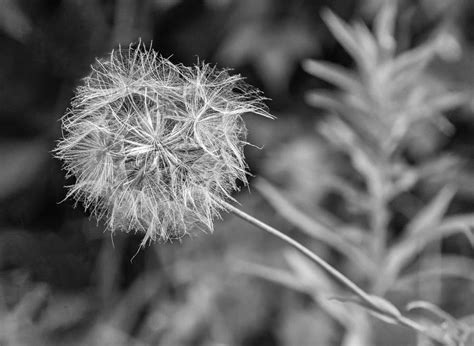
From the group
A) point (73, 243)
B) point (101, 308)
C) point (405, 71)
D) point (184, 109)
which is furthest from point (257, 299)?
point (184, 109)

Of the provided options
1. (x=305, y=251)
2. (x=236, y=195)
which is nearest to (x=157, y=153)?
(x=305, y=251)

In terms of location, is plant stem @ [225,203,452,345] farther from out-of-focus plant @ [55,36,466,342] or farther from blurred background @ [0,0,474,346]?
blurred background @ [0,0,474,346]

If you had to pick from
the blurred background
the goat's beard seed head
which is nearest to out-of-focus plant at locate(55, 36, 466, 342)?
the goat's beard seed head

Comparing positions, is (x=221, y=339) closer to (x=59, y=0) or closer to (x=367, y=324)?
(x=367, y=324)

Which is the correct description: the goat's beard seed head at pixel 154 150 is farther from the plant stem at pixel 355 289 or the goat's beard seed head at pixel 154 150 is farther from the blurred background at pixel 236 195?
the blurred background at pixel 236 195

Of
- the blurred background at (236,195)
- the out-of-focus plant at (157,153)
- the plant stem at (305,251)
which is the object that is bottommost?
the plant stem at (305,251)

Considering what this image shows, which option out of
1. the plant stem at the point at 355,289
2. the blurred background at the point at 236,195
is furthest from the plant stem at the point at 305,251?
the blurred background at the point at 236,195
